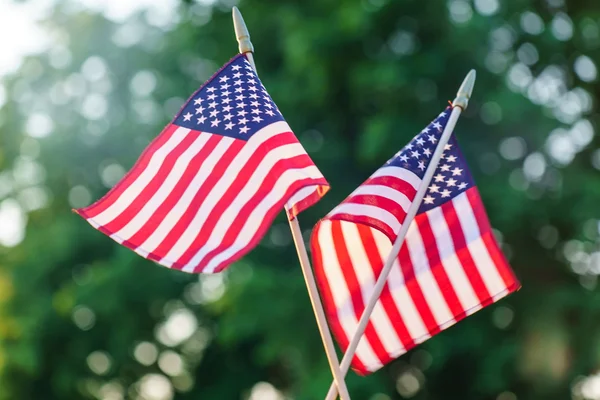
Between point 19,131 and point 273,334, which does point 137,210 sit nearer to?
point 273,334

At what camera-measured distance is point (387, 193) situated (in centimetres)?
493

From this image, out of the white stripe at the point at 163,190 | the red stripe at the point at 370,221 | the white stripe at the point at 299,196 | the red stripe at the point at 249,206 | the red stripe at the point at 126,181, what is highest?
the red stripe at the point at 126,181

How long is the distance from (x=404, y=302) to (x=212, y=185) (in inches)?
49.9

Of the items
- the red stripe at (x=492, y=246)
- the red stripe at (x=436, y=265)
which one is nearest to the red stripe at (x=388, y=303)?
the red stripe at (x=436, y=265)

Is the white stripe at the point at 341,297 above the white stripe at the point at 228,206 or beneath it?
beneath

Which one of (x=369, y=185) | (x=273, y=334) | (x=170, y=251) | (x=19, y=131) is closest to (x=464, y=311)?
(x=369, y=185)

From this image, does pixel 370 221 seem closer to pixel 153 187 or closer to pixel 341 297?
pixel 341 297

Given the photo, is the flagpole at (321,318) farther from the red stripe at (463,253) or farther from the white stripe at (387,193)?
the red stripe at (463,253)

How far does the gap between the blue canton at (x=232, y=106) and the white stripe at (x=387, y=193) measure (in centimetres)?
55

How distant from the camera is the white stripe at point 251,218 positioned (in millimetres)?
4445

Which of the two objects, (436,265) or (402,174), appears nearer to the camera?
(402,174)

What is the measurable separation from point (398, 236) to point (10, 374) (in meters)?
11.7

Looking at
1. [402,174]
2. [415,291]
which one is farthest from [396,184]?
[415,291]

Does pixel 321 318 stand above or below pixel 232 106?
below
